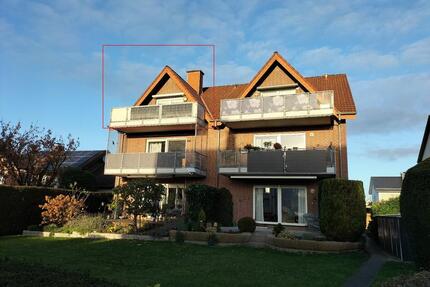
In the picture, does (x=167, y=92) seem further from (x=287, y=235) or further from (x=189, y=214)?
(x=287, y=235)

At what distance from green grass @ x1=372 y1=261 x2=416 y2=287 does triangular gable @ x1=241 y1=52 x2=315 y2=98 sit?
12625mm

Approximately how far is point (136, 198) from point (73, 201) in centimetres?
455

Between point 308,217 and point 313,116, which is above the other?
point 313,116

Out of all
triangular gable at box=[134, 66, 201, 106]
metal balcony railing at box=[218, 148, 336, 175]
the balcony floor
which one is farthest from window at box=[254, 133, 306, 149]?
triangular gable at box=[134, 66, 201, 106]

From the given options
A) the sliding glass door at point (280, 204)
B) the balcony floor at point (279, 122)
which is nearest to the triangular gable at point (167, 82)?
the balcony floor at point (279, 122)

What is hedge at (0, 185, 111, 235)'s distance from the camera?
1872 centimetres

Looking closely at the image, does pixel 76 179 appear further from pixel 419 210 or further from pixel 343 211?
pixel 419 210

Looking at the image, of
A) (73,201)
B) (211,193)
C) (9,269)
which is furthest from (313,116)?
(9,269)

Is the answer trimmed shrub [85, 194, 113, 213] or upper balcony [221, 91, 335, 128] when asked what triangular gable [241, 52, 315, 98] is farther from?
trimmed shrub [85, 194, 113, 213]

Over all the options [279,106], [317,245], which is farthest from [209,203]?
[279,106]

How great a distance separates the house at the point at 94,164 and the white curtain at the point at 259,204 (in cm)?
1656

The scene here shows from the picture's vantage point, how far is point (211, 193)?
18516mm

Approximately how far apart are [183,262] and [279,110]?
11.8 meters

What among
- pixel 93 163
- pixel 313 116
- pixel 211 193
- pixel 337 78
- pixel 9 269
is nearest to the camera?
pixel 9 269
